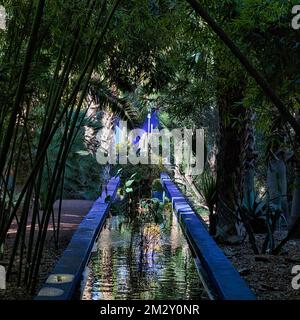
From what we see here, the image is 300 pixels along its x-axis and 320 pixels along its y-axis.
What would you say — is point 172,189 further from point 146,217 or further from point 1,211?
point 1,211

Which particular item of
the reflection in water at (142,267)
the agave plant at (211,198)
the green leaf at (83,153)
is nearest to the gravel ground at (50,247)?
the reflection in water at (142,267)

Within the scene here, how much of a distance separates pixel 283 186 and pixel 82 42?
6434 mm

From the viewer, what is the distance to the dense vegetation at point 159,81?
4461mm

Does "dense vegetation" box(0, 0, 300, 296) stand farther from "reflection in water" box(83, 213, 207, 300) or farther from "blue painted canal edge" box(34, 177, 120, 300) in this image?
"reflection in water" box(83, 213, 207, 300)

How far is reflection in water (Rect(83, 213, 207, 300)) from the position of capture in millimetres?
5301

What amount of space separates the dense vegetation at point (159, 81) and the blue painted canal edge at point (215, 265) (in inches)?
16.6

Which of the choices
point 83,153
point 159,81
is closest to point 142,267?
point 159,81

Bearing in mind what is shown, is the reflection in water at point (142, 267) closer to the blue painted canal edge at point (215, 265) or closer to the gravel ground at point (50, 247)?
the blue painted canal edge at point (215, 265)

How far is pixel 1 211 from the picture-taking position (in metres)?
5.00

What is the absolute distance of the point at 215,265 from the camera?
594 centimetres

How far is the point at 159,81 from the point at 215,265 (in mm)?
4780

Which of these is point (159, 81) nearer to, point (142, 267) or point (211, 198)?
point (211, 198)

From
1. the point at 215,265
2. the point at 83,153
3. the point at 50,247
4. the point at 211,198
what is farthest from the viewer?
the point at 83,153
